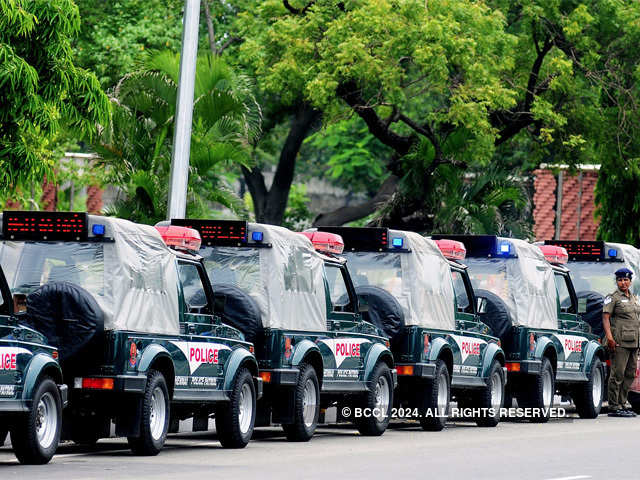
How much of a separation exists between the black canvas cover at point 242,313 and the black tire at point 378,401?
2249mm

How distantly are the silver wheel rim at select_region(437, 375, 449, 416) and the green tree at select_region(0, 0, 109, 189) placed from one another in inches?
212

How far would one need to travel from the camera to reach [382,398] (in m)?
18.5

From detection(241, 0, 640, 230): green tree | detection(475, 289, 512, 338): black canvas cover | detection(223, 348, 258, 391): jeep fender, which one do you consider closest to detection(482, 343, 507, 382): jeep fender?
detection(475, 289, 512, 338): black canvas cover

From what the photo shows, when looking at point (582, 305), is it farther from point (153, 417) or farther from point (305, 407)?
point (153, 417)

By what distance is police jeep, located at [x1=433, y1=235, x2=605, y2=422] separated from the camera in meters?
22.0

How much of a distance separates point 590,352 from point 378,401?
6.42 metres

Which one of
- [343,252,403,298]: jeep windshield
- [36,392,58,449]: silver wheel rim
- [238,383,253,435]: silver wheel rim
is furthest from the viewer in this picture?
[343,252,403,298]: jeep windshield

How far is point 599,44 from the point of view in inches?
1329

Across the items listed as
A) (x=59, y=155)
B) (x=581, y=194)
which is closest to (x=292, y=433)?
(x=59, y=155)

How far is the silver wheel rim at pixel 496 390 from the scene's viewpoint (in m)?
21.0

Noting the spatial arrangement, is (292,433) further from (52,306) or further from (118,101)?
(118,101)

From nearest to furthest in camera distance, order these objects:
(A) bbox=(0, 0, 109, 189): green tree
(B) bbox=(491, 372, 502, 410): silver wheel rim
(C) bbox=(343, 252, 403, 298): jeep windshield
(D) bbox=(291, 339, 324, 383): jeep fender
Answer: (D) bbox=(291, 339, 324, 383): jeep fender
(A) bbox=(0, 0, 109, 189): green tree
(C) bbox=(343, 252, 403, 298): jeep windshield
(B) bbox=(491, 372, 502, 410): silver wheel rim

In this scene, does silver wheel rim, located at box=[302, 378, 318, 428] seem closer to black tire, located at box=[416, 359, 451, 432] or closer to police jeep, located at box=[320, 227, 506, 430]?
police jeep, located at box=[320, 227, 506, 430]

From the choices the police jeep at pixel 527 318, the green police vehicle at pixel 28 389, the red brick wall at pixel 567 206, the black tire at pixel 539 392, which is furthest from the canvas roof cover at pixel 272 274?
the red brick wall at pixel 567 206
